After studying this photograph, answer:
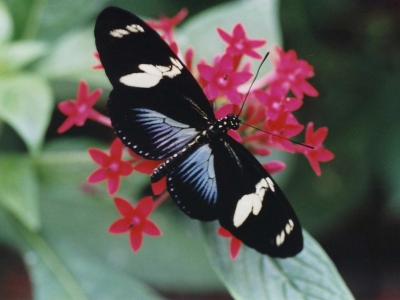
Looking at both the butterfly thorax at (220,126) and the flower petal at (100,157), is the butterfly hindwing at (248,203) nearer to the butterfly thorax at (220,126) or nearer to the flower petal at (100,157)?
the butterfly thorax at (220,126)

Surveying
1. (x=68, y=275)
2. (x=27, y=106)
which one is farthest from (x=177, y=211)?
(x=27, y=106)

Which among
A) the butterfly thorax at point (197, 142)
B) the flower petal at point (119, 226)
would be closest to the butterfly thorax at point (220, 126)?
the butterfly thorax at point (197, 142)

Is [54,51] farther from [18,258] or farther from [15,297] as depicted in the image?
[15,297]

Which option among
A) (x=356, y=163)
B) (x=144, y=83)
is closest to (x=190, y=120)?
(x=144, y=83)

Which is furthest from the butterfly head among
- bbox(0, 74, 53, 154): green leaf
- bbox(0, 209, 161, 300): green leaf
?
bbox(0, 209, 161, 300): green leaf

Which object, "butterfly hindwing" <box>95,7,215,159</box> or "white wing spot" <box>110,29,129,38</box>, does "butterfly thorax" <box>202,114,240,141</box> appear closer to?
"butterfly hindwing" <box>95,7,215,159</box>
